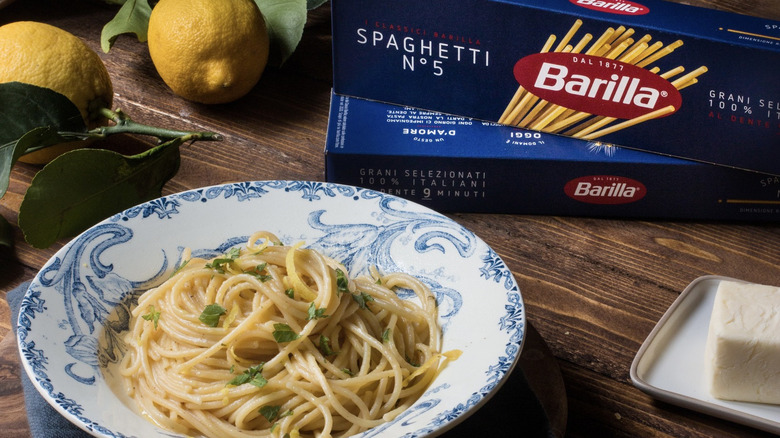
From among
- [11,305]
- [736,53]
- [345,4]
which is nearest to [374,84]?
[345,4]

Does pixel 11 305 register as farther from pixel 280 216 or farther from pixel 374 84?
pixel 374 84

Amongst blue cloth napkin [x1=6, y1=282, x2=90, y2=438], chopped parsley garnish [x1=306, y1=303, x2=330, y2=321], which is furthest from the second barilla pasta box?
blue cloth napkin [x1=6, y1=282, x2=90, y2=438]

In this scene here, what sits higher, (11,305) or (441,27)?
(441,27)

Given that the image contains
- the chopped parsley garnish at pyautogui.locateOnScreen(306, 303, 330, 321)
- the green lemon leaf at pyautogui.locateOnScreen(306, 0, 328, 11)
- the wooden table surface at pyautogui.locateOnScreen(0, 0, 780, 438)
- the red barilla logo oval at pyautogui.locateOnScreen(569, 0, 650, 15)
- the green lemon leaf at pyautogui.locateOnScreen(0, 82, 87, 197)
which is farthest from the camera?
the green lemon leaf at pyautogui.locateOnScreen(306, 0, 328, 11)

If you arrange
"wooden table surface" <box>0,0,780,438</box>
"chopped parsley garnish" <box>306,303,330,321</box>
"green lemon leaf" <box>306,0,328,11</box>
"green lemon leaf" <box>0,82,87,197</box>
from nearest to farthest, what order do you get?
"chopped parsley garnish" <box>306,303,330,321</box>, "wooden table surface" <box>0,0,780,438</box>, "green lemon leaf" <box>0,82,87,197</box>, "green lemon leaf" <box>306,0,328,11</box>

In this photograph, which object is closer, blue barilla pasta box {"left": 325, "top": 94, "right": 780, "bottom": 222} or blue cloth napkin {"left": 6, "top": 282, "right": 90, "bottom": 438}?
blue cloth napkin {"left": 6, "top": 282, "right": 90, "bottom": 438}

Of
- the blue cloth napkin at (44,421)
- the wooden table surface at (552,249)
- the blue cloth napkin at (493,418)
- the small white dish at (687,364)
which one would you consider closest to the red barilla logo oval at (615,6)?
the wooden table surface at (552,249)

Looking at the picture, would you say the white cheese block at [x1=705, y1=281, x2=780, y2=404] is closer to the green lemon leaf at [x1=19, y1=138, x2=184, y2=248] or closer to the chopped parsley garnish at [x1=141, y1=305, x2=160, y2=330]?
the chopped parsley garnish at [x1=141, y1=305, x2=160, y2=330]

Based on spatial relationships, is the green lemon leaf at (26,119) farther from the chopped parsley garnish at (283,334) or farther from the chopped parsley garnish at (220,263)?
the chopped parsley garnish at (283,334)

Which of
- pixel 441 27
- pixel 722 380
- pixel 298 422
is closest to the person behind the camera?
pixel 298 422
